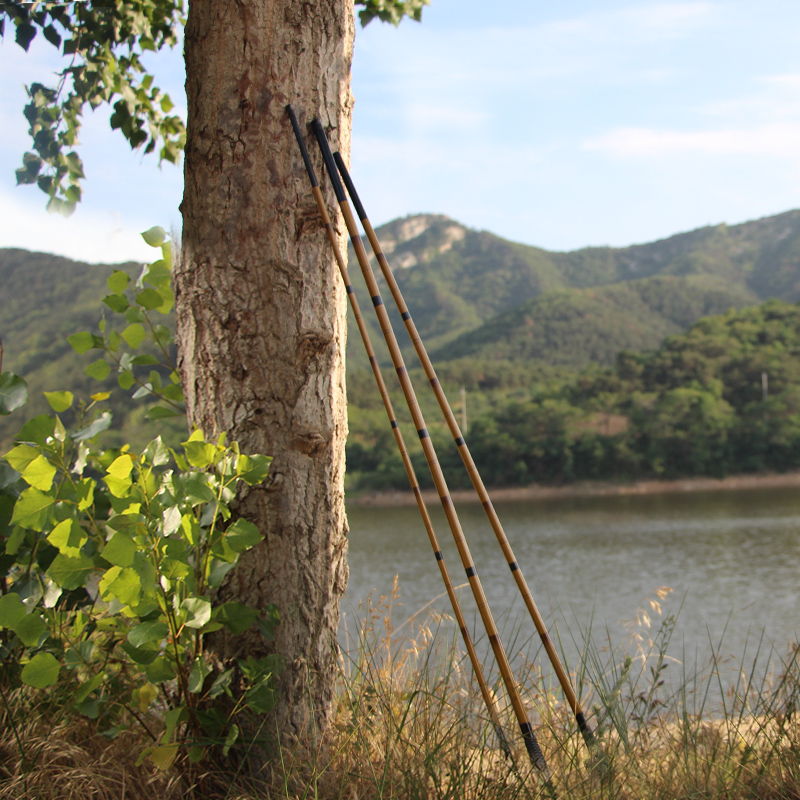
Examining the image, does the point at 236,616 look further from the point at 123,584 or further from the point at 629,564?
the point at 629,564

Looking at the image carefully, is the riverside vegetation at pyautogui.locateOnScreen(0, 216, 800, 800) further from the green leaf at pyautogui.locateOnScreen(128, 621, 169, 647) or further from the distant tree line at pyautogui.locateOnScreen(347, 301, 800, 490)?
the distant tree line at pyautogui.locateOnScreen(347, 301, 800, 490)

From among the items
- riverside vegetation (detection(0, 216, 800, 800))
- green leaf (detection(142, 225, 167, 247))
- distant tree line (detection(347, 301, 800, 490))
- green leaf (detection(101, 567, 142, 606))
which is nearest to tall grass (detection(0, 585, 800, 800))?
riverside vegetation (detection(0, 216, 800, 800))

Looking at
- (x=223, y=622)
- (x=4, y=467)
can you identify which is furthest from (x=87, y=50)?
(x=223, y=622)

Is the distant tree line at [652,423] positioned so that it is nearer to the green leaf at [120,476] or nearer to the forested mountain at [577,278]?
the forested mountain at [577,278]

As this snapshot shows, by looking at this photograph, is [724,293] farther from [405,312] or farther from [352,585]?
[405,312]

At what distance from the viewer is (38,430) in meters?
1.40

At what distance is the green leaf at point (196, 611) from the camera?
1186 mm

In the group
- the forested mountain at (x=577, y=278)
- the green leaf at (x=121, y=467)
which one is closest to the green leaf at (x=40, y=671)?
the green leaf at (x=121, y=467)

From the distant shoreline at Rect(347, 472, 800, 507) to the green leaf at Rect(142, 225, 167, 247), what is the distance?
88.3 feet

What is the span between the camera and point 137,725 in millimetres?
1497

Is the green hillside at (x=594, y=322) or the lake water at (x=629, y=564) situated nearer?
the lake water at (x=629, y=564)

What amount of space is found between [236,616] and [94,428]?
Result: 53 cm

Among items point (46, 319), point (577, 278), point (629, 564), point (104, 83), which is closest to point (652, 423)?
point (629, 564)

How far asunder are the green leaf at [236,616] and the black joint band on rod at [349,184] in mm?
817
